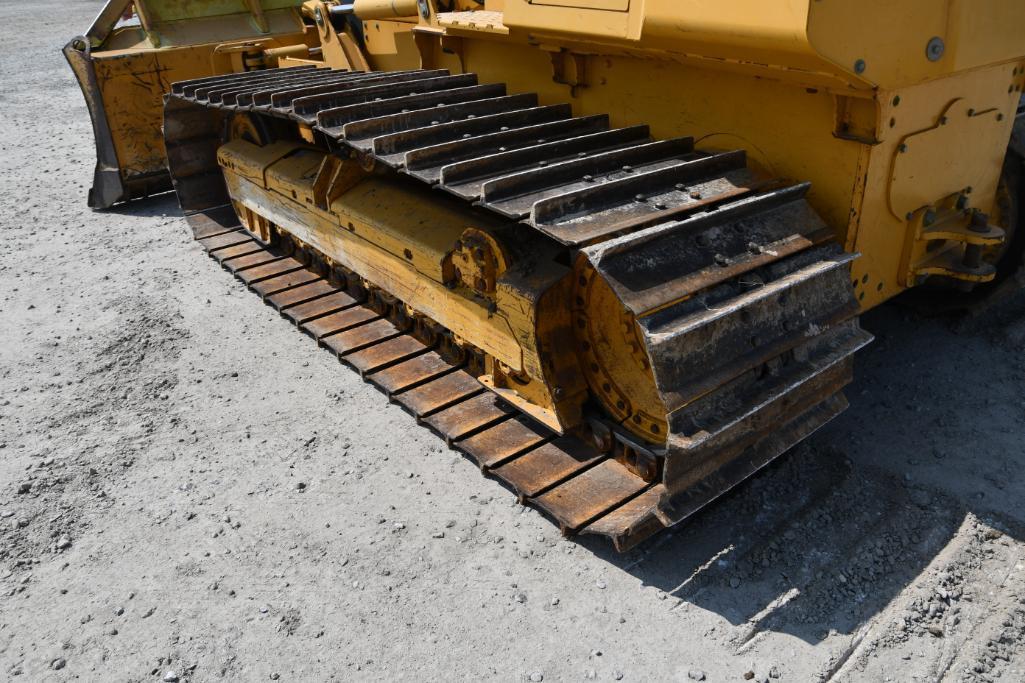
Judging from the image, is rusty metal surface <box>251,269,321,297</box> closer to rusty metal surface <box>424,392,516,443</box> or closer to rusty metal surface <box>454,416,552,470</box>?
rusty metal surface <box>424,392,516,443</box>

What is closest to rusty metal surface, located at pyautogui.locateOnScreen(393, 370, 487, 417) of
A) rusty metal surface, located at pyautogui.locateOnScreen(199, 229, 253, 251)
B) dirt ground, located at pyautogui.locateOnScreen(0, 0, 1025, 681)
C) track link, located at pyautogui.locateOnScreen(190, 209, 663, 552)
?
track link, located at pyautogui.locateOnScreen(190, 209, 663, 552)

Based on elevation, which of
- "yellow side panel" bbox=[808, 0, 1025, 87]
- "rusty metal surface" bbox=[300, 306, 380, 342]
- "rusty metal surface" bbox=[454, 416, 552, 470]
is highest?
"yellow side panel" bbox=[808, 0, 1025, 87]

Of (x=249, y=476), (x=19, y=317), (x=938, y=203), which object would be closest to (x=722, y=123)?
(x=938, y=203)

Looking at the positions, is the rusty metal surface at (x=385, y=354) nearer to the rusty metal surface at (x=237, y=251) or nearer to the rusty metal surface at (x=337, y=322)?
the rusty metal surface at (x=337, y=322)

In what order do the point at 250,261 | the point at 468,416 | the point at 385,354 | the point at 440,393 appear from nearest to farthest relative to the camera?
the point at 468,416 → the point at 440,393 → the point at 385,354 → the point at 250,261

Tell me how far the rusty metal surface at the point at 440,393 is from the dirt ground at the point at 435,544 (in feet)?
0.43

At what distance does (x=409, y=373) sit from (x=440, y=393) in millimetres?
274

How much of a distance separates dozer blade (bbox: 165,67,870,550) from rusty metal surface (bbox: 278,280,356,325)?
0.10ft

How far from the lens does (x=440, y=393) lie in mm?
4137

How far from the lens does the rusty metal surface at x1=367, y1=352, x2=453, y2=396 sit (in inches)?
166

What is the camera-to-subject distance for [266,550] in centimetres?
327

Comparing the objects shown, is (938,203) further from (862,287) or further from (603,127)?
(603,127)

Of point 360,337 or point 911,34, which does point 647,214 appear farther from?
point 360,337

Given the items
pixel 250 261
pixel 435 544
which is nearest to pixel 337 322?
pixel 250 261
